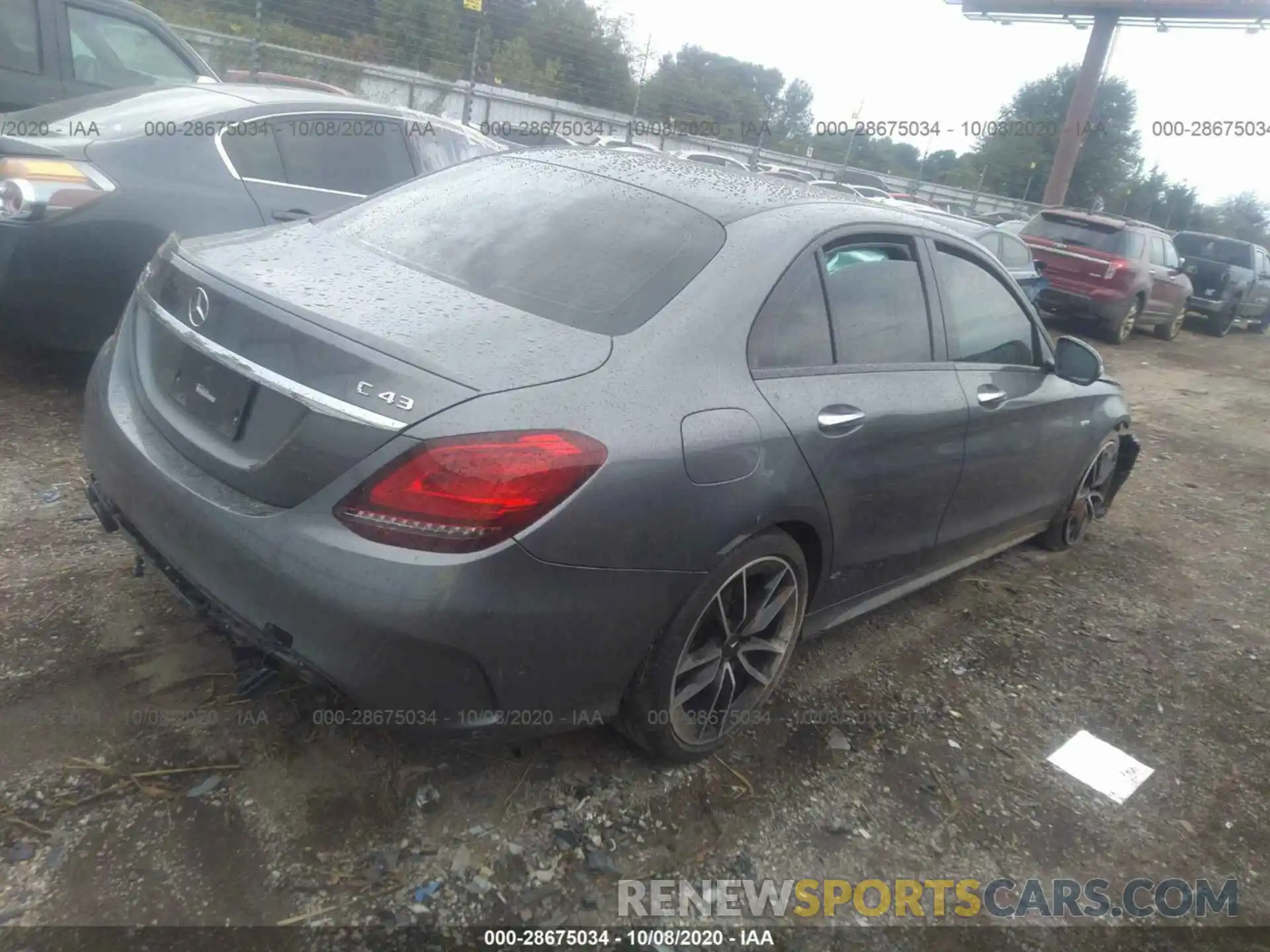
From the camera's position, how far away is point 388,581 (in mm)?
1940

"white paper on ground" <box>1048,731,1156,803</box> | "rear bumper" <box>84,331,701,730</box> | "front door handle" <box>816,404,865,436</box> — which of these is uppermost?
"front door handle" <box>816,404,865,436</box>

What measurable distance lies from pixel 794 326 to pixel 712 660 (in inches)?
38.4

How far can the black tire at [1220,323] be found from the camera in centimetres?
1708

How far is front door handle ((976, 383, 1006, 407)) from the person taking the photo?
11.3 ft

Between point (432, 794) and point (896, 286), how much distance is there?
216cm

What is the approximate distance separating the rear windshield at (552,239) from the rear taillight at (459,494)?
0.50 m

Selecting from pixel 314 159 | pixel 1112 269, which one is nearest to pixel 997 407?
pixel 314 159

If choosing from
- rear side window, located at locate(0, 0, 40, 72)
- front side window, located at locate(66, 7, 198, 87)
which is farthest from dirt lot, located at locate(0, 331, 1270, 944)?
front side window, located at locate(66, 7, 198, 87)

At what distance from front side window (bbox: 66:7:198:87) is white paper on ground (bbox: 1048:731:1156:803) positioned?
6.79m

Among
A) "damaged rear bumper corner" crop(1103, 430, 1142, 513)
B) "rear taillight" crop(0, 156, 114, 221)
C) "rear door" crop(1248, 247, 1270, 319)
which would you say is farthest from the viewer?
"rear door" crop(1248, 247, 1270, 319)

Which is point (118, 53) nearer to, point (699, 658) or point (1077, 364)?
point (699, 658)

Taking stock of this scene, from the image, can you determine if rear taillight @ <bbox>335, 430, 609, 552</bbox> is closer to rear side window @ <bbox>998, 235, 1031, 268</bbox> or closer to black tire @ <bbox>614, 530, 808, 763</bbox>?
A: black tire @ <bbox>614, 530, 808, 763</bbox>

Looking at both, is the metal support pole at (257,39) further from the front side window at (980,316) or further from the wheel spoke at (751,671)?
the wheel spoke at (751,671)

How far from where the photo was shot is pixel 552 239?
8.81 ft
